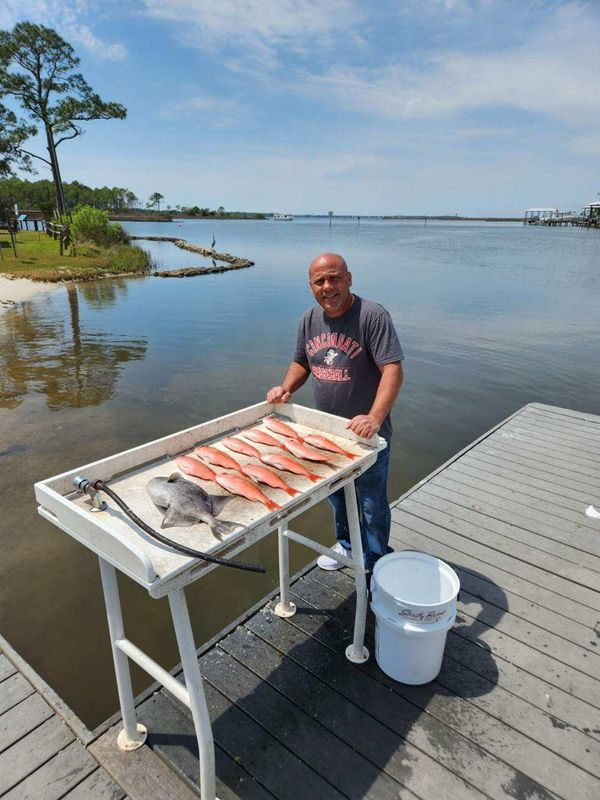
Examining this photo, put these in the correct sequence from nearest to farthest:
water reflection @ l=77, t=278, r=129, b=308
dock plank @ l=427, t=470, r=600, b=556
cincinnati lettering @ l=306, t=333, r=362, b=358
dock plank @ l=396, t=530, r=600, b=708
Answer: dock plank @ l=396, t=530, r=600, b=708 < cincinnati lettering @ l=306, t=333, r=362, b=358 < dock plank @ l=427, t=470, r=600, b=556 < water reflection @ l=77, t=278, r=129, b=308

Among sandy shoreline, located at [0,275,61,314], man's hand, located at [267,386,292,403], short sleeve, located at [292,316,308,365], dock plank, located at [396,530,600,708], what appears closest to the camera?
dock plank, located at [396,530,600,708]

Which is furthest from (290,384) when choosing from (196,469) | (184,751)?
(184,751)

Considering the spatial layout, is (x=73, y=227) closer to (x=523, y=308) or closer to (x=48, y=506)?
(x=523, y=308)

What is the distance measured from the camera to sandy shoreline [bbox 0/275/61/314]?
17266 millimetres

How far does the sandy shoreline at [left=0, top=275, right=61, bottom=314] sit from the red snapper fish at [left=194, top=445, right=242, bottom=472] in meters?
17.2

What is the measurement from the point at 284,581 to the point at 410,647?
3.16ft

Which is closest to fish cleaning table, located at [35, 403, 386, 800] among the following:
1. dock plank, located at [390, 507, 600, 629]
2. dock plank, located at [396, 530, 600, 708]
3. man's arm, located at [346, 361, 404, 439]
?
man's arm, located at [346, 361, 404, 439]

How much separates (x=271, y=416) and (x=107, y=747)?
6.42ft

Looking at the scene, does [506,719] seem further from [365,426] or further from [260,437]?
[260,437]

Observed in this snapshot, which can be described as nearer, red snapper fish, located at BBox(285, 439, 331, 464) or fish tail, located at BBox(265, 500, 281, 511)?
fish tail, located at BBox(265, 500, 281, 511)

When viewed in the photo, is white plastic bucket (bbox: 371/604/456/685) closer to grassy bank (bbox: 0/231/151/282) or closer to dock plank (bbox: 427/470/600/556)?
dock plank (bbox: 427/470/600/556)

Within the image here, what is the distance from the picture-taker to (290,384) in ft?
10.5

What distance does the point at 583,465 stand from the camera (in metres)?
5.30

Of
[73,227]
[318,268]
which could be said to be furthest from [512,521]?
[73,227]
